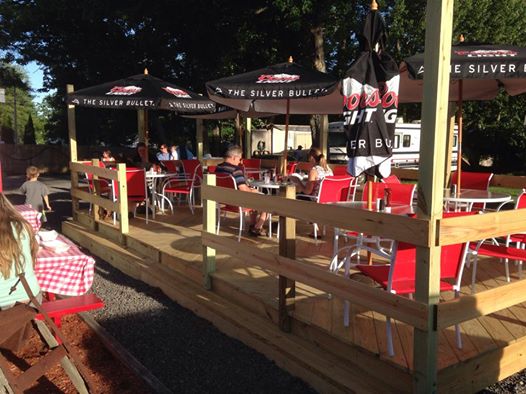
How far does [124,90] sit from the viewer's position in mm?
7812

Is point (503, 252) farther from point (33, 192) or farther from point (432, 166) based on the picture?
point (33, 192)

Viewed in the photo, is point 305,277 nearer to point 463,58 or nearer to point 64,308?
point 64,308

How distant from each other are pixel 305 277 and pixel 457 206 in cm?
311

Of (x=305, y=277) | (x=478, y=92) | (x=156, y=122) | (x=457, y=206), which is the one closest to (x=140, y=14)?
(x=156, y=122)

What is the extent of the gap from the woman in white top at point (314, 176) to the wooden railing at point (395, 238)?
237cm

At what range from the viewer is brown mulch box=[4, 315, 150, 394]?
3270 mm

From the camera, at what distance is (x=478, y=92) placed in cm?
754

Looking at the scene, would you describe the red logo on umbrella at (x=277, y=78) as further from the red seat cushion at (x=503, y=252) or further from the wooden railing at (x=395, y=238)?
the red seat cushion at (x=503, y=252)

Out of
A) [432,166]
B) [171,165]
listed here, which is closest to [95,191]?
[171,165]

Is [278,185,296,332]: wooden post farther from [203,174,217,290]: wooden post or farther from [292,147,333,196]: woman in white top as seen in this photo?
[292,147,333,196]: woman in white top

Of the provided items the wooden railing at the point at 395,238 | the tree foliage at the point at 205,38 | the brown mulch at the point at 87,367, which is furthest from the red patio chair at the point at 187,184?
the tree foliage at the point at 205,38

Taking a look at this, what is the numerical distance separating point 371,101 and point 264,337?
211 centimetres

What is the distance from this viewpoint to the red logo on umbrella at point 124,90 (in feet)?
25.3

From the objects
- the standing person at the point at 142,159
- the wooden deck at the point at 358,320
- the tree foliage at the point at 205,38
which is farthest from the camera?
the tree foliage at the point at 205,38
